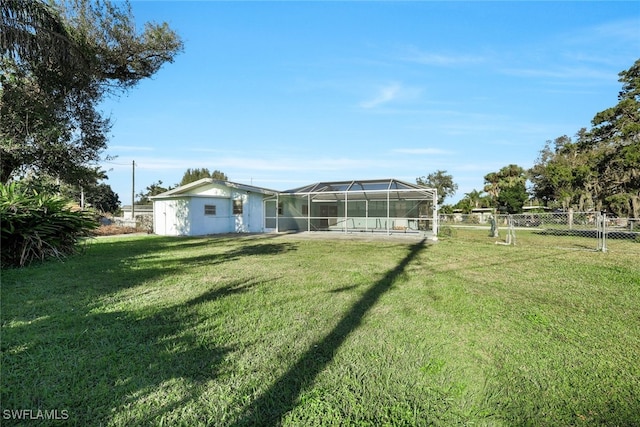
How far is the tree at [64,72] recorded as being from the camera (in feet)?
23.0

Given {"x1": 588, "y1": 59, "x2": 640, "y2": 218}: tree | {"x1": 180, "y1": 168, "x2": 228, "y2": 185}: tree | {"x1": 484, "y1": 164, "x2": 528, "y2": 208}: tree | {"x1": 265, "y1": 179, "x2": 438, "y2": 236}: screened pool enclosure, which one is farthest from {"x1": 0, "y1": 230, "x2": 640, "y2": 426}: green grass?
{"x1": 180, "y1": 168, "x2": 228, "y2": 185}: tree

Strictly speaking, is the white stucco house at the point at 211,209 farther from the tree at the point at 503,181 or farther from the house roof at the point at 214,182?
the tree at the point at 503,181

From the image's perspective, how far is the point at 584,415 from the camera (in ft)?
6.31

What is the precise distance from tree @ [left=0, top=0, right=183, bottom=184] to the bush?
1.49m

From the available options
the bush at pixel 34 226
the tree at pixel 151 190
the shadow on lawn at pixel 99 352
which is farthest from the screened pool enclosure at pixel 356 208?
the tree at pixel 151 190

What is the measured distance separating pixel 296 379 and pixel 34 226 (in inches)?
321

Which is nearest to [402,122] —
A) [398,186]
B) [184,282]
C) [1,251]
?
[398,186]

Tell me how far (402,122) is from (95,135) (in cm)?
1385

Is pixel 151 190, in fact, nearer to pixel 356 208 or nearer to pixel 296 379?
pixel 356 208

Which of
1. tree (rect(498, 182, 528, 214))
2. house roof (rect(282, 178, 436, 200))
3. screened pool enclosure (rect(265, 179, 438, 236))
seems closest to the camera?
house roof (rect(282, 178, 436, 200))

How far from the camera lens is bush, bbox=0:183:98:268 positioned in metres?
6.76

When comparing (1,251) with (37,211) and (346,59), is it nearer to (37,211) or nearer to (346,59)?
(37,211)

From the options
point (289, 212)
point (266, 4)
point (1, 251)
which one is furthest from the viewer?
point (289, 212)

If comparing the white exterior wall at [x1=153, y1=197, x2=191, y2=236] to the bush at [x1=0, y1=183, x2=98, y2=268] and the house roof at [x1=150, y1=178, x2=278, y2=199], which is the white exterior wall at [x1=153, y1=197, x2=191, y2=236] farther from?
the bush at [x1=0, y1=183, x2=98, y2=268]
